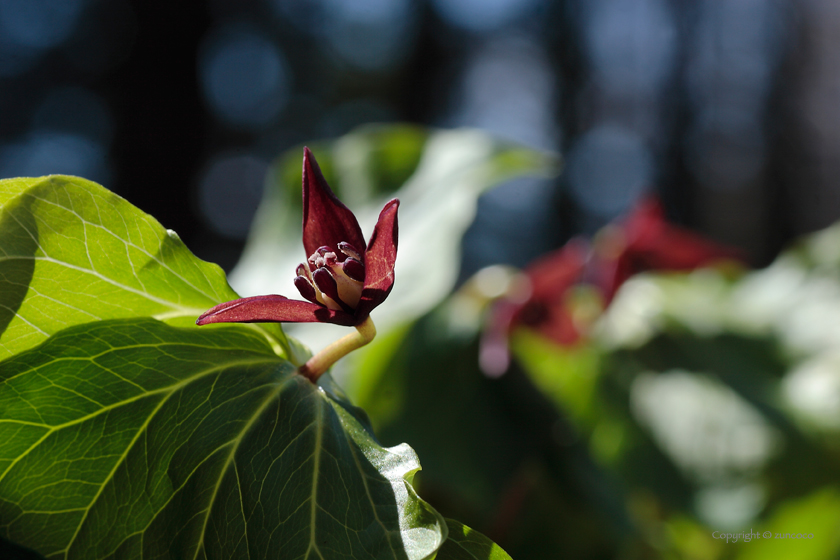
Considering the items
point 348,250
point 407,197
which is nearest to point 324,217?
point 348,250

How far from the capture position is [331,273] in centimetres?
18

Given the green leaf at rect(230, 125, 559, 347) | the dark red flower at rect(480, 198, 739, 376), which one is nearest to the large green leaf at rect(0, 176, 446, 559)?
the green leaf at rect(230, 125, 559, 347)

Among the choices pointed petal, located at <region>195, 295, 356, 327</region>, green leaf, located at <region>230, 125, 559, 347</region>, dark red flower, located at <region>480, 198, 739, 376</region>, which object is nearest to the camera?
pointed petal, located at <region>195, 295, 356, 327</region>

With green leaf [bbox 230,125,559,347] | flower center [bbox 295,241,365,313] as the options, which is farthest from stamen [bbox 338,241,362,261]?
green leaf [bbox 230,125,559,347]

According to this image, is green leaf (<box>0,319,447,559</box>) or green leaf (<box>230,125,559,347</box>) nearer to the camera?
green leaf (<box>0,319,447,559</box>)

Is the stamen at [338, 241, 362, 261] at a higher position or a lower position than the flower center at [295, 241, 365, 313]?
higher

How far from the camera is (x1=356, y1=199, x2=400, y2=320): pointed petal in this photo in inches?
6.9

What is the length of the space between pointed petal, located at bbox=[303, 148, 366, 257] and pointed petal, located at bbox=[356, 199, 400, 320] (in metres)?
0.02

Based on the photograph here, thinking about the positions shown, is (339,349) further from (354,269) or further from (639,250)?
(639,250)

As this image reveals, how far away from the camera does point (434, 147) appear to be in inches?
26.6

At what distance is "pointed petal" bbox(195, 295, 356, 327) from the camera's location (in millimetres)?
169

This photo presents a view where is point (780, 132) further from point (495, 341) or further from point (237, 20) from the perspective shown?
point (237, 20)

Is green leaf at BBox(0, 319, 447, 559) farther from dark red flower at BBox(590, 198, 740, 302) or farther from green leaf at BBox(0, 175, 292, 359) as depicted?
Result: dark red flower at BBox(590, 198, 740, 302)

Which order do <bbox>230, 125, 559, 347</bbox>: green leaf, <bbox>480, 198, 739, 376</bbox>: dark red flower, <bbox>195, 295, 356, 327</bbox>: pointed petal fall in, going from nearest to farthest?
1. <bbox>195, 295, 356, 327</bbox>: pointed petal
2. <bbox>230, 125, 559, 347</bbox>: green leaf
3. <bbox>480, 198, 739, 376</bbox>: dark red flower
